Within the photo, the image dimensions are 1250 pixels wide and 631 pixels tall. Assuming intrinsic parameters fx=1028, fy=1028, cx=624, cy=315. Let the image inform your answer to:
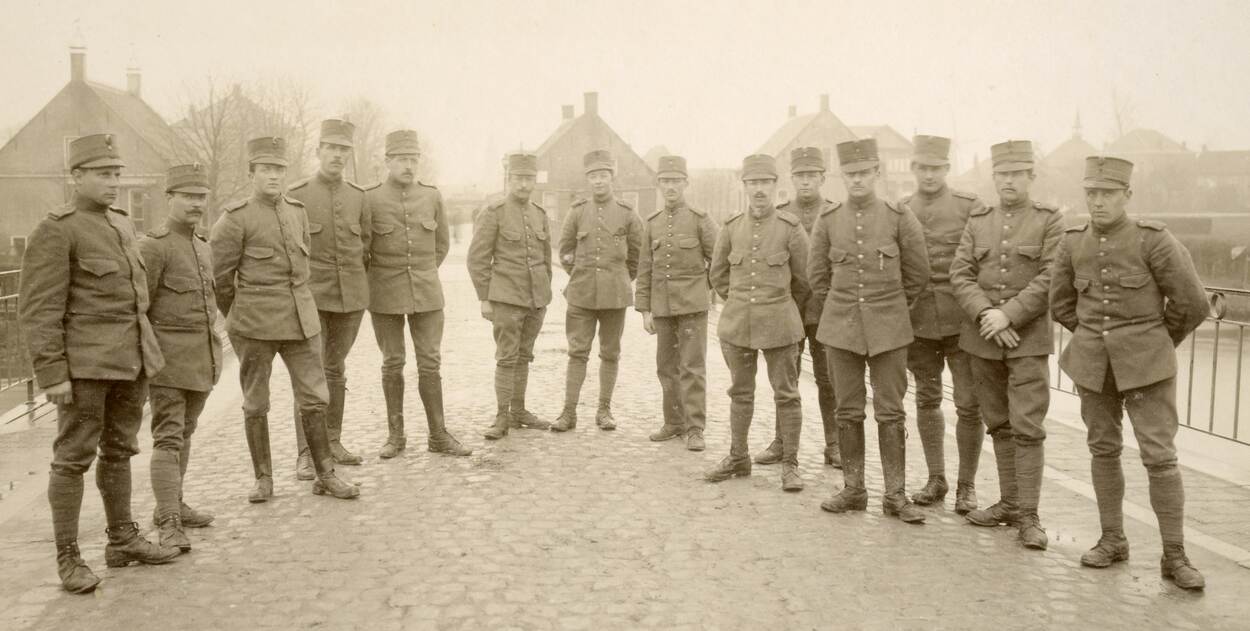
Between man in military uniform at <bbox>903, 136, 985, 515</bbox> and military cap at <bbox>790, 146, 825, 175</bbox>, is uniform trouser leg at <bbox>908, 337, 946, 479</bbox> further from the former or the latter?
military cap at <bbox>790, 146, 825, 175</bbox>

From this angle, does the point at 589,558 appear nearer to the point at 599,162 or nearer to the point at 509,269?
the point at 509,269

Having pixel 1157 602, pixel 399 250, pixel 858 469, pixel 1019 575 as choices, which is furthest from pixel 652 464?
pixel 1157 602

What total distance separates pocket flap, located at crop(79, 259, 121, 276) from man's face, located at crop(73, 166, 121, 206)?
29cm

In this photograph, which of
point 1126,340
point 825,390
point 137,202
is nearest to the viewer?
point 1126,340

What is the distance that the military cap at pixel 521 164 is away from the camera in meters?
8.58

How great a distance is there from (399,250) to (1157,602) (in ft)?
17.9

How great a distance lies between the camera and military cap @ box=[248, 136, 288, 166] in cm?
649

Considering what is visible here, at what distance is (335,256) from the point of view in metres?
7.38

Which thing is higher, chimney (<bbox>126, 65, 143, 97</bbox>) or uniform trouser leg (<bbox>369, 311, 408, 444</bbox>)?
chimney (<bbox>126, 65, 143, 97</bbox>)

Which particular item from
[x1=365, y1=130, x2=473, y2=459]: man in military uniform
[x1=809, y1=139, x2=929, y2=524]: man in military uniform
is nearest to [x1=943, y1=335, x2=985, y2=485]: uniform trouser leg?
[x1=809, y1=139, x2=929, y2=524]: man in military uniform

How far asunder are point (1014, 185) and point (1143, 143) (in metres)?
90.6

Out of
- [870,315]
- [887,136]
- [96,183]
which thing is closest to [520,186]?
[870,315]

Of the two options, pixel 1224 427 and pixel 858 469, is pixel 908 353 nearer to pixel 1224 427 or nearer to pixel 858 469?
pixel 858 469

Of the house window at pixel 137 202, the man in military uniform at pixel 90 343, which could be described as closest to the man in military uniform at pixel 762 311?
the man in military uniform at pixel 90 343
